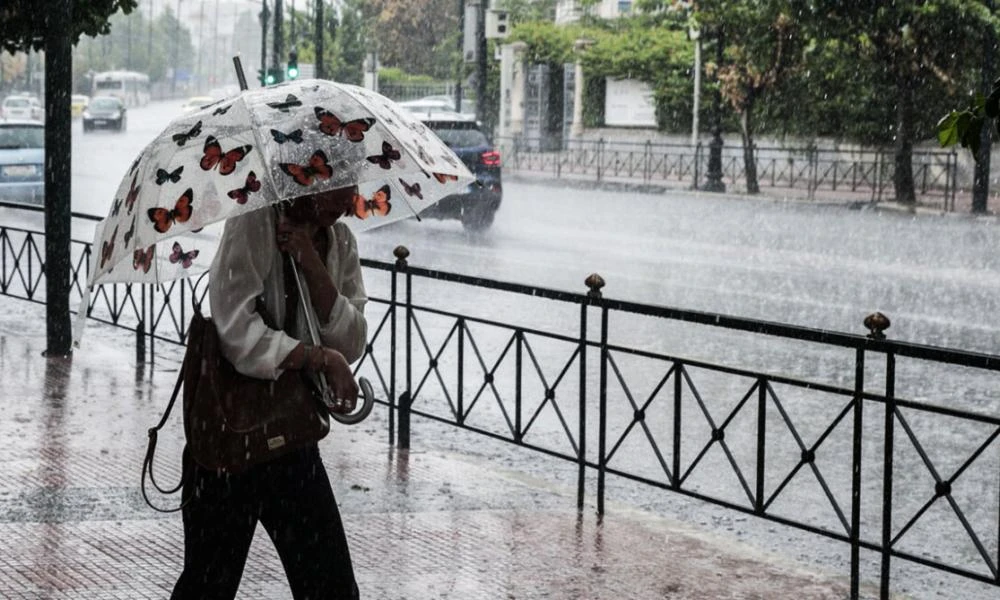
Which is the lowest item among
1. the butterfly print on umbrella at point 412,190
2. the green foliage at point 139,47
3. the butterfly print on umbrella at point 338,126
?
the butterfly print on umbrella at point 412,190

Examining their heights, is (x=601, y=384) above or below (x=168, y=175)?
below

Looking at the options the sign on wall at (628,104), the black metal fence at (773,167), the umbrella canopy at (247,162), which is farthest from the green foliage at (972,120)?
the sign on wall at (628,104)

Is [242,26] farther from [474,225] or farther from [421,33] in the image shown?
[474,225]

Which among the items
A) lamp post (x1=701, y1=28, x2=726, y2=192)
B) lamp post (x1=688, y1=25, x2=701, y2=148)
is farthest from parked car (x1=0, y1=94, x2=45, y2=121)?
lamp post (x1=701, y1=28, x2=726, y2=192)

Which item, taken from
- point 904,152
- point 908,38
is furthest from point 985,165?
point 908,38

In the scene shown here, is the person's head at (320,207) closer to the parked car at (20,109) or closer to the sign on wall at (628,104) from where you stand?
the sign on wall at (628,104)

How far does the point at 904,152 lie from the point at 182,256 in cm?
2692

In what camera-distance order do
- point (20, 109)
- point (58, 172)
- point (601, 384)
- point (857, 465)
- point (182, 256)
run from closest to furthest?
1. point (182, 256)
2. point (857, 465)
3. point (601, 384)
4. point (58, 172)
5. point (20, 109)

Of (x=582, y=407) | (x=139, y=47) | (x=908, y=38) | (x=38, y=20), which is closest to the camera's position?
(x=582, y=407)

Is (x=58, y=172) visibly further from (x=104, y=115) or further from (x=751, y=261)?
(x=104, y=115)

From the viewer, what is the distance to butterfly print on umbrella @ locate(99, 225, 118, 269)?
404 centimetres

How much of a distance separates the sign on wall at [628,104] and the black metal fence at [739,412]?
29665mm

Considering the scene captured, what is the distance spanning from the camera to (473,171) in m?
23.5

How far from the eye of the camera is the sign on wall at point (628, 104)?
42.9 m
